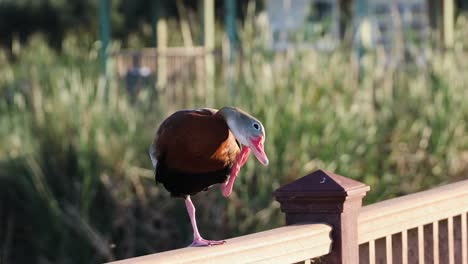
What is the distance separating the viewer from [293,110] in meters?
8.95

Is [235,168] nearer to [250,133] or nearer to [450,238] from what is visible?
[250,133]

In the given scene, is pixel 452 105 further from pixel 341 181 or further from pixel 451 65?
pixel 341 181

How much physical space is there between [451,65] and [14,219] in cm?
Answer: 432

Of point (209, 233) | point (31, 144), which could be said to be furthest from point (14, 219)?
point (209, 233)

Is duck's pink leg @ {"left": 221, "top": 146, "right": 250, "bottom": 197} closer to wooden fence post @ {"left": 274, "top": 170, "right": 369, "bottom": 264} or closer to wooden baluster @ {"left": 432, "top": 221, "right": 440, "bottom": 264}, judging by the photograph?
wooden fence post @ {"left": 274, "top": 170, "right": 369, "bottom": 264}

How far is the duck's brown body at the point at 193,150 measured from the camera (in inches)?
137

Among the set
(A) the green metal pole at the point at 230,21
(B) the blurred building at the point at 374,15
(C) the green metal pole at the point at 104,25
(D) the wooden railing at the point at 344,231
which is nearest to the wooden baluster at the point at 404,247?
(D) the wooden railing at the point at 344,231

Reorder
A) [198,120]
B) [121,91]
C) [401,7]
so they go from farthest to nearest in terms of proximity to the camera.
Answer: [401,7]
[121,91]
[198,120]

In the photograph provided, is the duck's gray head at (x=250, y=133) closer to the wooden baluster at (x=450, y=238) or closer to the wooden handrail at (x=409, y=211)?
the wooden handrail at (x=409, y=211)

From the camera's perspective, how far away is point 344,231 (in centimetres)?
345

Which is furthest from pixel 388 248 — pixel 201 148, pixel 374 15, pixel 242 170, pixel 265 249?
pixel 374 15

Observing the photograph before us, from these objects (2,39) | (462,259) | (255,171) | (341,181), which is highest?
(341,181)

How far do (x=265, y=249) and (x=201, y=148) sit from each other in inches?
22.7

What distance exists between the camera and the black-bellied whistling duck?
343 cm
